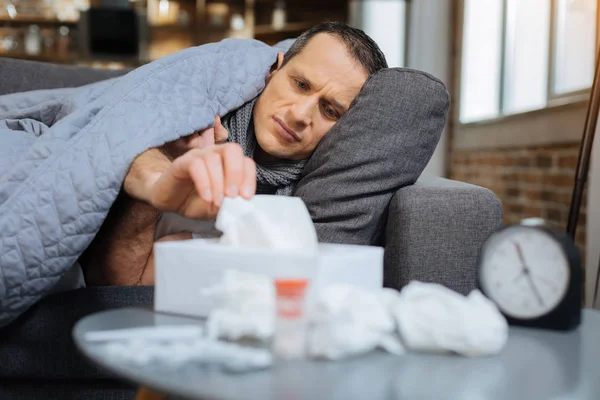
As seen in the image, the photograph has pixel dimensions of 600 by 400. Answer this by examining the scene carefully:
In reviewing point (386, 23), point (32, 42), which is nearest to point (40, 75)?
point (386, 23)

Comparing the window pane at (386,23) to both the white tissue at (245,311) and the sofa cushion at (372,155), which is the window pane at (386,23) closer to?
the sofa cushion at (372,155)

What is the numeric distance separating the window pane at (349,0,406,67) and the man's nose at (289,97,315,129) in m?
4.35

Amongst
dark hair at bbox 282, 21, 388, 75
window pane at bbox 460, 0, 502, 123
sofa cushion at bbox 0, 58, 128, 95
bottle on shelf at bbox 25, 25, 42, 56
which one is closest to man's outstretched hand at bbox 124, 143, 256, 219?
dark hair at bbox 282, 21, 388, 75

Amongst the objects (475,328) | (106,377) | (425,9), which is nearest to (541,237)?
(475,328)

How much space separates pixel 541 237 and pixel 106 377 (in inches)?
31.3

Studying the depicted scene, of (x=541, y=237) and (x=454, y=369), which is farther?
(x=541, y=237)

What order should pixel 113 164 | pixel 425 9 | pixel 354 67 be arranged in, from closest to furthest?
pixel 113 164
pixel 354 67
pixel 425 9

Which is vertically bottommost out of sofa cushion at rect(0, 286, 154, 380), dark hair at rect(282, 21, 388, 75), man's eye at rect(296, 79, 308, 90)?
sofa cushion at rect(0, 286, 154, 380)

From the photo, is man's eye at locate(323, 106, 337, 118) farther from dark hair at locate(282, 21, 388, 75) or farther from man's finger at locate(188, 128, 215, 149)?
man's finger at locate(188, 128, 215, 149)

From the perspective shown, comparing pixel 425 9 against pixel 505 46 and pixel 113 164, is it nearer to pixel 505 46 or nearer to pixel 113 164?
pixel 505 46

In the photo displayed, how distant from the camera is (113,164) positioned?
44.8 inches

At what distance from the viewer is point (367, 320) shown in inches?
27.2

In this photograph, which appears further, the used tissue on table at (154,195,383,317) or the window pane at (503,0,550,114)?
the window pane at (503,0,550,114)

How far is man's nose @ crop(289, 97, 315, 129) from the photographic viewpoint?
148cm
